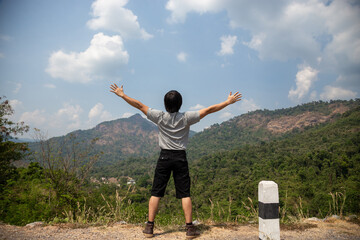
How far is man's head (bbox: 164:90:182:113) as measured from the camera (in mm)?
2996

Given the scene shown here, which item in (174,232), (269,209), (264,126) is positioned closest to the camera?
(269,209)

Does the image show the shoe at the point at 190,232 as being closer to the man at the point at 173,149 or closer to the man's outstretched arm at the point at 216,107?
the man at the point at 173,149

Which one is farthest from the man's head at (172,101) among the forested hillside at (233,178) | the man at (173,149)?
the forested hillside at (233,178)

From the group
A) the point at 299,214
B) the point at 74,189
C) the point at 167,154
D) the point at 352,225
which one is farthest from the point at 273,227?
the point at 74,189

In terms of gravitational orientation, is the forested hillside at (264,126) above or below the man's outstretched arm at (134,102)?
above

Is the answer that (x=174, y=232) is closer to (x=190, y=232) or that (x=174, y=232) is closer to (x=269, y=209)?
(x=190, y=232)

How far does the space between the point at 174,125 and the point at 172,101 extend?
330 millimetres

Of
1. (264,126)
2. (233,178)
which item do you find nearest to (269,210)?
(233,178)

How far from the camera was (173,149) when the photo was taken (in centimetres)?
290

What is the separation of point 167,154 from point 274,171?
46797 mm

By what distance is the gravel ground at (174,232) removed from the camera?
303 cm

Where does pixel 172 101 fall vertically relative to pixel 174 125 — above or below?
above

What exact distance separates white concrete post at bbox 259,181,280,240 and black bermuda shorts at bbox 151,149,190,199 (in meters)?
0.97

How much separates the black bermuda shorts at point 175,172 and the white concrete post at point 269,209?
968mm
